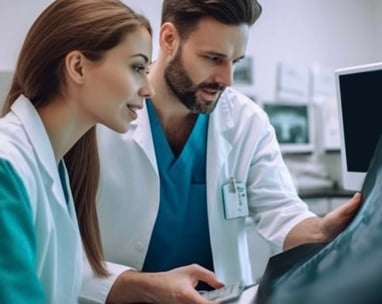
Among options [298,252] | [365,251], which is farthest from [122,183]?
[365,251]

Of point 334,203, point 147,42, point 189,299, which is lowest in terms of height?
point 334,203

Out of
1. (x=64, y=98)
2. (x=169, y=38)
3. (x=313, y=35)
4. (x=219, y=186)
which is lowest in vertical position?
(x=219, y=186)

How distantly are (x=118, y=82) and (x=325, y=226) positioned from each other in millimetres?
427

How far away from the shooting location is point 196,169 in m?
1.20

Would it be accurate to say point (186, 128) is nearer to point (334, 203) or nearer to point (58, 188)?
point (58, 188)

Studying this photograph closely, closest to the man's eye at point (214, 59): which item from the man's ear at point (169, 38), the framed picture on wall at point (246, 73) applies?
the man's ear at point (169, 38)

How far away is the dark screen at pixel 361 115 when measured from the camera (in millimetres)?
857

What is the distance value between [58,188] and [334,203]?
219cm

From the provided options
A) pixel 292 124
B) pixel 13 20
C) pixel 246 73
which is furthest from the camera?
pixel 292 124

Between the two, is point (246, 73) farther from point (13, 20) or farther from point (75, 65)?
point (75, 65)

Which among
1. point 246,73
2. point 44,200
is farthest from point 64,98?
point 246,73

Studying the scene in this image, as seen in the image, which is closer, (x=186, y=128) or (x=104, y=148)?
(x=104, y=148)

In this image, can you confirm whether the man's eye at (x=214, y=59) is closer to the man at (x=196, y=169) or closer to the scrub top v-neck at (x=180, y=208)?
the man at (x=196, y=169)

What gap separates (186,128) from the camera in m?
1.26
